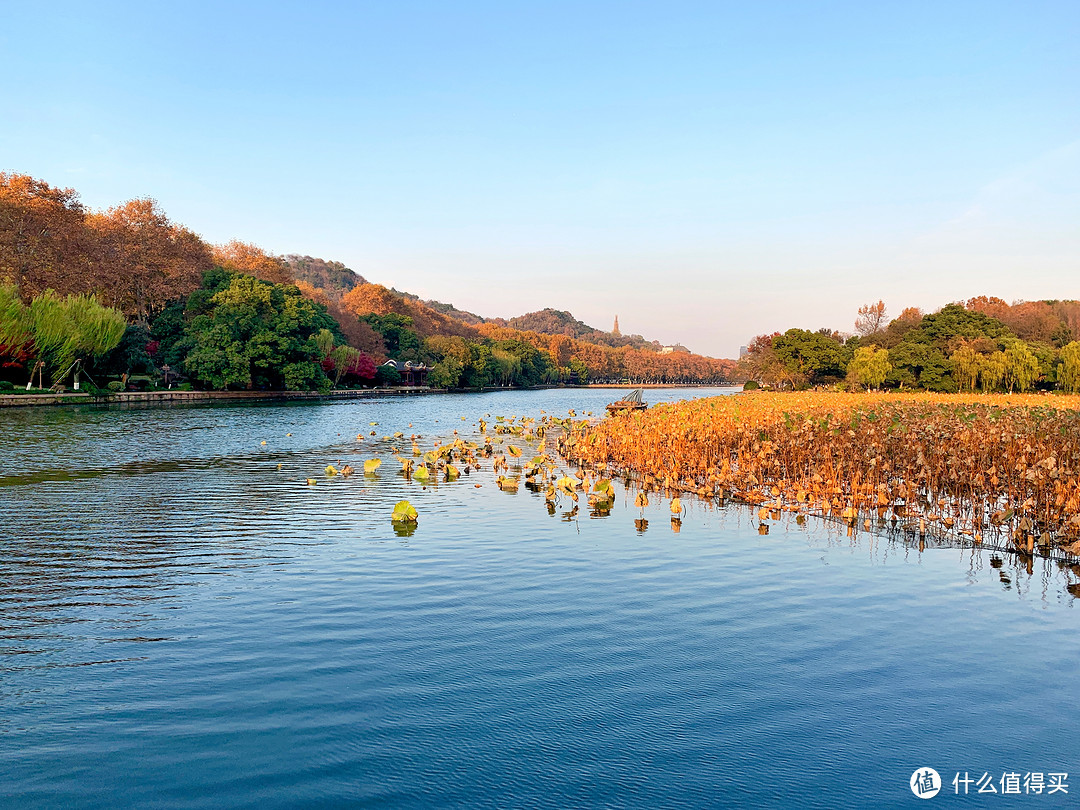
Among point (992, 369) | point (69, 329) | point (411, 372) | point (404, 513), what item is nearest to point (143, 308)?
point (69, 329)

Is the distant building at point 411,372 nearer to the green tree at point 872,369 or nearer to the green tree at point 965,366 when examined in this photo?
the green tree at point 872,369

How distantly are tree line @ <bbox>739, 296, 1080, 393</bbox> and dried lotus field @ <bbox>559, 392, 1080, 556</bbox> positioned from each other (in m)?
41.4

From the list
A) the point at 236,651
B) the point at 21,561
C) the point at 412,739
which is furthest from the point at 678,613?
the point at 21,561

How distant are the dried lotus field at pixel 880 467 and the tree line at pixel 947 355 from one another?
41.4 meters

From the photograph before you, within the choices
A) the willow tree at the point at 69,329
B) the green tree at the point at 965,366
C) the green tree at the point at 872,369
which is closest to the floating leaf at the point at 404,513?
the willow tree at the point at 69,329

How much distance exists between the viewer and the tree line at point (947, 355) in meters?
60.5

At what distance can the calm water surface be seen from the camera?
538 cm

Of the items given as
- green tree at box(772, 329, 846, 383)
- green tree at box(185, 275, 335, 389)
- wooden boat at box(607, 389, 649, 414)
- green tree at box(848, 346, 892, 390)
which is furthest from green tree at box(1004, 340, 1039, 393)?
green tree at box(185, 275, 335, 389)

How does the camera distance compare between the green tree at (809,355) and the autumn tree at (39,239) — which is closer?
the autumn tree at (39,239)

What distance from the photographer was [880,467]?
57.5ft

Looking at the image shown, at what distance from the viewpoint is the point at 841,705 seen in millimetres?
6574

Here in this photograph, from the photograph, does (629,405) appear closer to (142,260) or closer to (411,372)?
(142,260)

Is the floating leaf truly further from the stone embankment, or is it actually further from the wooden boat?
the stone embankment

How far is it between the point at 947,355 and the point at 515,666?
7085 cm
